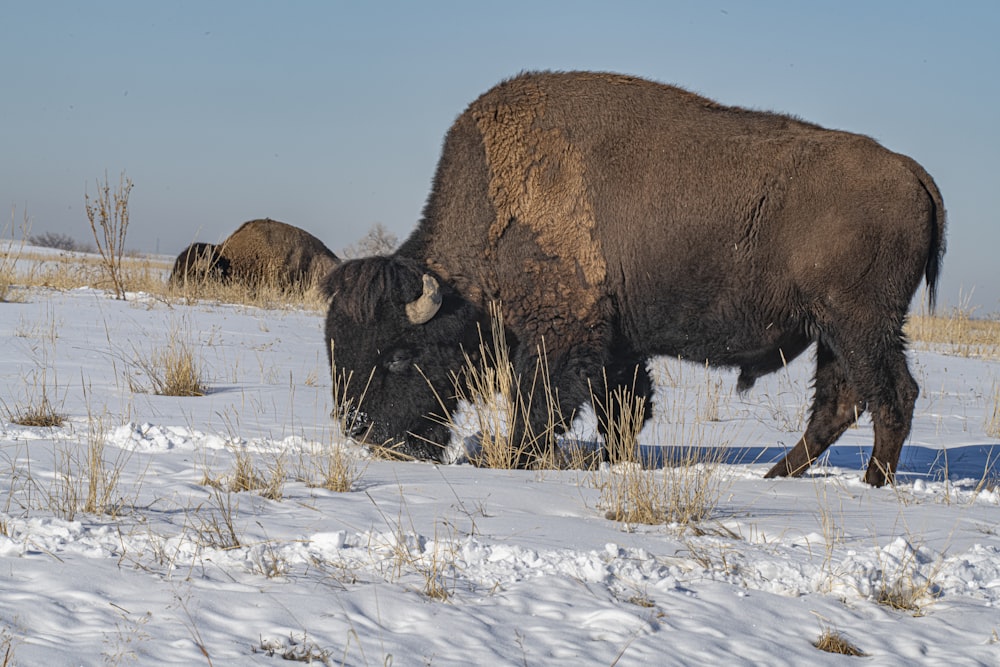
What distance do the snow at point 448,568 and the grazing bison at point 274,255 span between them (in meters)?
13.1

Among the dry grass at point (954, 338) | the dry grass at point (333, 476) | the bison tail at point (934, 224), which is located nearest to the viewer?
the dry grass at point (333, 476)

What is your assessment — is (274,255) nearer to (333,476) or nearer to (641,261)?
(641,261)

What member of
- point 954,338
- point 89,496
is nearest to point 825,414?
point 89,496

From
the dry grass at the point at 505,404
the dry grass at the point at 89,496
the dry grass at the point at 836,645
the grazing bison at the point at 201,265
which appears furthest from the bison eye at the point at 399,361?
the grazing bison at the point at 201,265

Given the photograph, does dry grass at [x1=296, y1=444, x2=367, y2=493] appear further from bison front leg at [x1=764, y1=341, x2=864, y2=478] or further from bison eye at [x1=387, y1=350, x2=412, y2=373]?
bison front leg at [x1=764, y1=341, x2=864, y2=478]

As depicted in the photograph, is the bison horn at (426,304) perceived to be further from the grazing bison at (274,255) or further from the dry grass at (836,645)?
the grazing bison at (274,255)

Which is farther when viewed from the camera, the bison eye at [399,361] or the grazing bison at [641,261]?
the bison eye at [399,361]

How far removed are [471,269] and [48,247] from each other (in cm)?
5200

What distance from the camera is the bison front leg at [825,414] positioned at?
6.02 metres

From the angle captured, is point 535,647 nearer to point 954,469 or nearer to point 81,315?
point 954,469

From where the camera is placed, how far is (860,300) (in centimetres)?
555

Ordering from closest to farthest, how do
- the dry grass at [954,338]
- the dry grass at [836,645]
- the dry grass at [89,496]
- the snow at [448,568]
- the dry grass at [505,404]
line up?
the snow at [448,568] < the dry grass at [836,645] < the dry grass at [89,496] < the dry grass at [505,404] < the dry grass at [954,338]

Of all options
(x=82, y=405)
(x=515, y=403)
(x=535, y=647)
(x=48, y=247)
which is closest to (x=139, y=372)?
(x=82, y=405)

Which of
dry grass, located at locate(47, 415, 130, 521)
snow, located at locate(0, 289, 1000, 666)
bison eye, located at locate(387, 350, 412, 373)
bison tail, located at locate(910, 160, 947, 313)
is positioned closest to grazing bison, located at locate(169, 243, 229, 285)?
bison eye, located at locate(387, 350, 412, 373)
